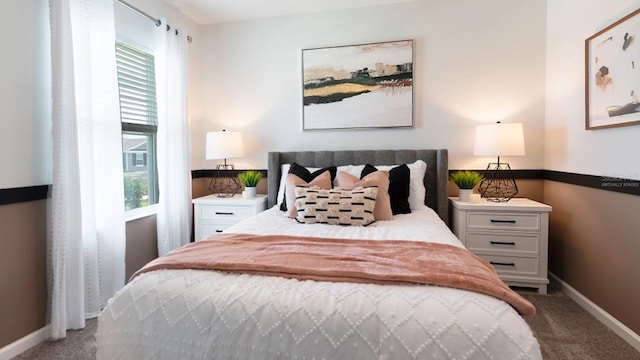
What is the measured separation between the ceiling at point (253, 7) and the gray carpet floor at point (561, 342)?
289 cm

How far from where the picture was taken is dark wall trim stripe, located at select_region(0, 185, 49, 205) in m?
1.81

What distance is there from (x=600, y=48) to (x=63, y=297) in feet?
12.8

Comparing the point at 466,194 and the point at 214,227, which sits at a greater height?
the point at 466,194

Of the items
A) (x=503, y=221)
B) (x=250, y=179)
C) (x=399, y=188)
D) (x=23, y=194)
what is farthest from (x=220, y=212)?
(x=503, y=221)

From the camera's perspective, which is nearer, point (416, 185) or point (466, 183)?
point (416, 185)

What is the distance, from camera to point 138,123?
2850mm

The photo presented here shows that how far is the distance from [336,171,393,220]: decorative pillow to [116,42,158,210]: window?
70.9 inches

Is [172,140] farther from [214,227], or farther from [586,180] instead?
[586,180]

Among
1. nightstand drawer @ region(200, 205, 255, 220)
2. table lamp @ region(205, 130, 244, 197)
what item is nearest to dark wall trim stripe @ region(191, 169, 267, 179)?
table lamp @ region(205, 130, 244, 197)

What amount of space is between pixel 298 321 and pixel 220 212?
7.30 feet

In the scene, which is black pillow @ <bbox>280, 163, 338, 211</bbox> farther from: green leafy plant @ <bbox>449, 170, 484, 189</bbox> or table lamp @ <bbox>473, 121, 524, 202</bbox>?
table lamp @ <bbox>473, 121, 524, 202</bbox>

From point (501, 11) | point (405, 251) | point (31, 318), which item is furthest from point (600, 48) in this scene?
point (31, 318)

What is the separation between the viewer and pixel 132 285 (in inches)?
52.3

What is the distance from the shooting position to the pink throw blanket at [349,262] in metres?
1.21
